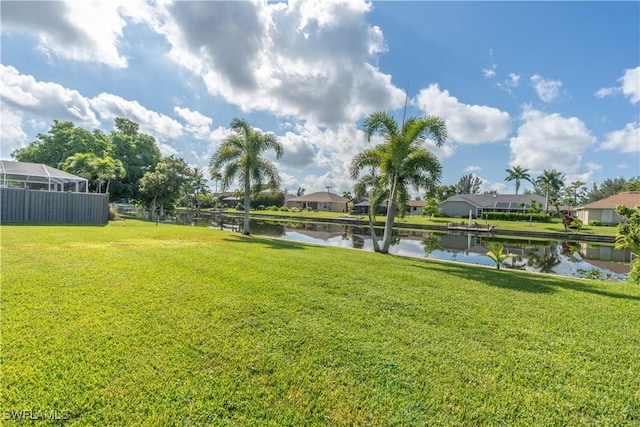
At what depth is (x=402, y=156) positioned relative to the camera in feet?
38.8

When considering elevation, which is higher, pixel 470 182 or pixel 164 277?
pixel 470 182

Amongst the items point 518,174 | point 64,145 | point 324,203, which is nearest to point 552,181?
point 518,174

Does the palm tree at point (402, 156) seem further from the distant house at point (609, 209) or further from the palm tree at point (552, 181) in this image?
the palm tree at point (552, 181)

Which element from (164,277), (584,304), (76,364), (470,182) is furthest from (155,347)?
(470,182)

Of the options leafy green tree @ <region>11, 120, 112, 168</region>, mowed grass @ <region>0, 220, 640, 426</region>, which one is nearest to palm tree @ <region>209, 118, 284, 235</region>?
mowed grass @ <region>0, 220, 640, 426</region>

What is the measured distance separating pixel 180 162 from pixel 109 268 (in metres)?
22.8

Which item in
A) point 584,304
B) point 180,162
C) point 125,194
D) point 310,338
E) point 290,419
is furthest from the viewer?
point 125,194

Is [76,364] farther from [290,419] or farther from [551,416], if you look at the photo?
[551,416]

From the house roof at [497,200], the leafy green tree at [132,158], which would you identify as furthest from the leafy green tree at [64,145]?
the house roof at [497,200]

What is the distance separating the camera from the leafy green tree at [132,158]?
1129 inches

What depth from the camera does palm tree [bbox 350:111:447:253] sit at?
11484mm

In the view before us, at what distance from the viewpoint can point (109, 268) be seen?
5777 mm

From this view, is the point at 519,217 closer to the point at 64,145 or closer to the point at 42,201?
the point at 42,201

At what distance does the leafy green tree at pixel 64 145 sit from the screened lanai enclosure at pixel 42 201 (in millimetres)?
10751
